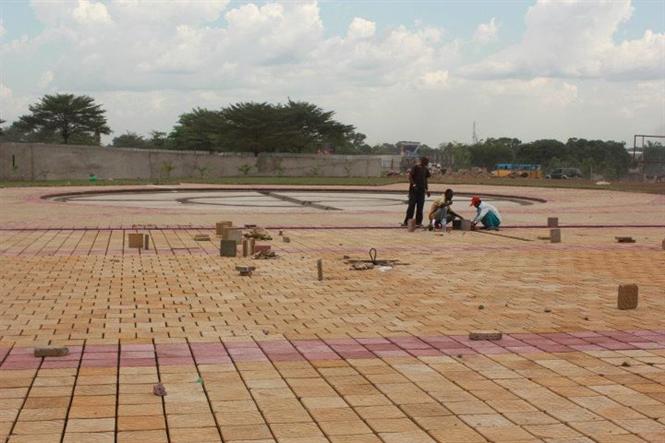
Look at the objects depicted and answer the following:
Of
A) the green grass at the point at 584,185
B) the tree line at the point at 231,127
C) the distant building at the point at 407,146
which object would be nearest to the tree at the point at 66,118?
the tree line at the point at 231,127

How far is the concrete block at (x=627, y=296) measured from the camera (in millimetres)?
7660

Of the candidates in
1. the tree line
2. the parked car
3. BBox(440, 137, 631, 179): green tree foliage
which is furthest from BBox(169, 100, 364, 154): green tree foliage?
BBox(440, 137, 631, 179): green tree foliage

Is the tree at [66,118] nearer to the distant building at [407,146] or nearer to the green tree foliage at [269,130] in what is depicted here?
Answer: the green tree foliage at [269,130]

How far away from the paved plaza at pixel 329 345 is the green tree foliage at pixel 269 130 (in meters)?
58.9

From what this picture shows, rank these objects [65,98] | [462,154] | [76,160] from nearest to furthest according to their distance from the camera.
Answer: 1. [76,160]
2. [65,98]
3. [462,154]

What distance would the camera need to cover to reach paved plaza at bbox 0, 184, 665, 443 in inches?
172

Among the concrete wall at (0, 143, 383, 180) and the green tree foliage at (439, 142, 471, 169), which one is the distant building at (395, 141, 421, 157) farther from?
the concrete wall at (0, 143, 383, 180)

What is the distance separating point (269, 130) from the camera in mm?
71750

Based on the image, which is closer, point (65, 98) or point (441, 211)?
point (441, 211)

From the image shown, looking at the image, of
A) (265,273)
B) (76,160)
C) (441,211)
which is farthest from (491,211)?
(76,160)

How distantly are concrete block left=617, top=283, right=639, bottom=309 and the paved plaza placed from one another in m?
0.18

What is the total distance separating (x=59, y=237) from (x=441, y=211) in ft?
23.6

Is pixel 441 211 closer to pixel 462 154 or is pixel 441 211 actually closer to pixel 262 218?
pixel 262 218

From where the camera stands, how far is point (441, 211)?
1680 cm
